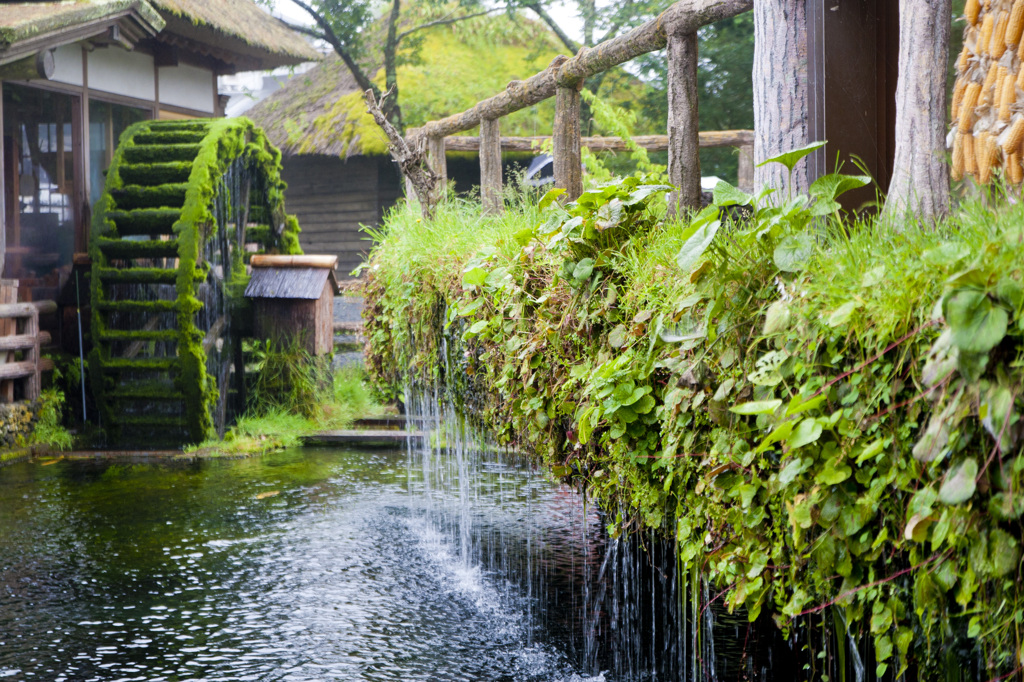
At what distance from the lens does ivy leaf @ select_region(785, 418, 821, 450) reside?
5.64 feet

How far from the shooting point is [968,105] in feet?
9.46

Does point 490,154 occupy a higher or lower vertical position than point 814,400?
higher

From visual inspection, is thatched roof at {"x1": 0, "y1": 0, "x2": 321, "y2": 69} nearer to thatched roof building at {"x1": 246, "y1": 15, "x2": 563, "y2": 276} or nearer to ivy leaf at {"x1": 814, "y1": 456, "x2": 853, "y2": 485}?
thatched roof building at {"x1": 246, "y1": 15, "x2": 563, "y2": 276}

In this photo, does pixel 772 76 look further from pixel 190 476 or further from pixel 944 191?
pixel 190 476

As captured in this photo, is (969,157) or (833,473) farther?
(969,157)

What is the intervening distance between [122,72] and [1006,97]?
11063mm

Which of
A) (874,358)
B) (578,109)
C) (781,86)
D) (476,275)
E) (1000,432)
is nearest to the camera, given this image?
(1000,432)

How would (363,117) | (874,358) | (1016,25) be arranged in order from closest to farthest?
(874,358) < (1016,25) < (363,117)

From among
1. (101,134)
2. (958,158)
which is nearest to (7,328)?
(101,134)

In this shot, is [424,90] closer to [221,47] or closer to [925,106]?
[221,47]

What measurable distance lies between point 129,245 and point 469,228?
5655 millimetres

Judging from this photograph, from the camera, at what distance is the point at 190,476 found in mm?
7738

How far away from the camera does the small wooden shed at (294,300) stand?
10.1 metres

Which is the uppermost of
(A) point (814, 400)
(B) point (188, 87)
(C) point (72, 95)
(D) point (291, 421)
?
(B) point (188, 87)
